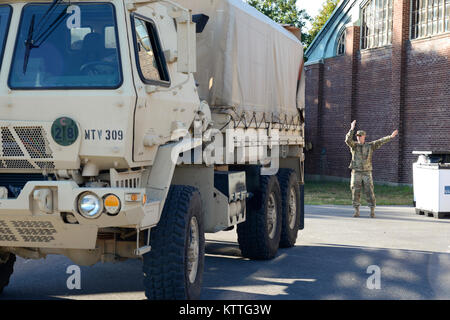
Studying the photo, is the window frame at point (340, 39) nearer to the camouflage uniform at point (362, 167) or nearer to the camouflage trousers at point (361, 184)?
the camouflage uniform at point (362, 167)

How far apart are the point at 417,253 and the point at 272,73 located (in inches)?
138

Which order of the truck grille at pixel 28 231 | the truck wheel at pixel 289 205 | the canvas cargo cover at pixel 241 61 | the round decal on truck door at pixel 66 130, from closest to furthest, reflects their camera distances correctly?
the round decal on truck door at pixel 66 130
the truck grille at pixel 28 231
the canvas cargo cover at pixel 241 61
the truck wheel at pixel 289 205

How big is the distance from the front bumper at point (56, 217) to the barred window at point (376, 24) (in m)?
26.0

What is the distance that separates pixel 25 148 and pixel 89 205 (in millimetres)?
759

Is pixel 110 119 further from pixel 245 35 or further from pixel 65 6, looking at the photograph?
pixel 245 35

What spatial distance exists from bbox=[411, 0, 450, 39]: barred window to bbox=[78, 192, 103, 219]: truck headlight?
23.8 metres

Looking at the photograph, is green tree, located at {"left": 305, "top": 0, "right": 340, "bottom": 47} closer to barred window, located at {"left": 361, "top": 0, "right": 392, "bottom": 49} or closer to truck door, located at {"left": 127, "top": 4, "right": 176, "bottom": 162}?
barred window, located at {"left": 361, "top": 0, "right": 392, "bottom": 49}

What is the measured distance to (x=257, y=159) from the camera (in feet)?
33.5

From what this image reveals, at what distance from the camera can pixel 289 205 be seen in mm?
12055

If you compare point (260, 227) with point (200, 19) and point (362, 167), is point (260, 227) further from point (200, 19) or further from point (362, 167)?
point (362, 167)

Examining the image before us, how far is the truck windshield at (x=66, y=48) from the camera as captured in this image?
248 inches

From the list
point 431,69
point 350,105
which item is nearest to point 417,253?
point 431,69

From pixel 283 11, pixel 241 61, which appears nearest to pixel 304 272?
pixel 241 61

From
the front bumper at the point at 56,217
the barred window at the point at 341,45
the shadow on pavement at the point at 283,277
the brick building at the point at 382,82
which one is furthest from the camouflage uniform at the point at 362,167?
the barred window at the point at 341,45
